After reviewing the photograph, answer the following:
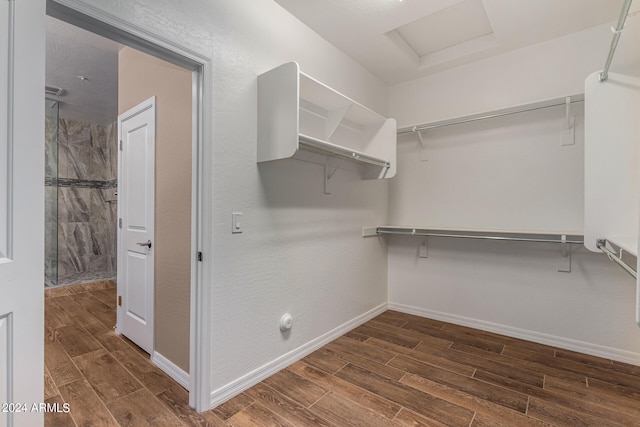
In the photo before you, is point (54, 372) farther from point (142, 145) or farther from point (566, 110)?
point (566, 110)

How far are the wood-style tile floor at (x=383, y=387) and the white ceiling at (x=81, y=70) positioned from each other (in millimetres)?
2555

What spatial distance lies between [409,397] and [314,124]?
78.1 inches

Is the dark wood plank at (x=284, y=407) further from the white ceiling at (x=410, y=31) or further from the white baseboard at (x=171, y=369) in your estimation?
the white ceiling at (x=410, y=31)

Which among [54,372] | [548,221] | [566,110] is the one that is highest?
[566,110]

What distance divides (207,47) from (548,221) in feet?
9.31

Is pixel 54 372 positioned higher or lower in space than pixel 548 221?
lower

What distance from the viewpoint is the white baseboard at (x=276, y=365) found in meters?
1.75

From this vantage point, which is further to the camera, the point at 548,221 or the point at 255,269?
the point at 548,221

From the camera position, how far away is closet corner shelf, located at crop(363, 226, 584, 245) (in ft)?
7.37

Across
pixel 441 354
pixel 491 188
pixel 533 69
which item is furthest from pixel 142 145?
pixel 533 69

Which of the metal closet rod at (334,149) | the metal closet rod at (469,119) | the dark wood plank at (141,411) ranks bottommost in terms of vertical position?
the dark wood plank at (141,411)

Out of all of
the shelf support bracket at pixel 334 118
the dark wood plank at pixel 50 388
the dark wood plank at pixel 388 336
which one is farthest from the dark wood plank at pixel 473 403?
the dark wood plank at pixel 50 388

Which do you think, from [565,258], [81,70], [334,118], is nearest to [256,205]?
[334,118]

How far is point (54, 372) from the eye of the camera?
81.4 inches
